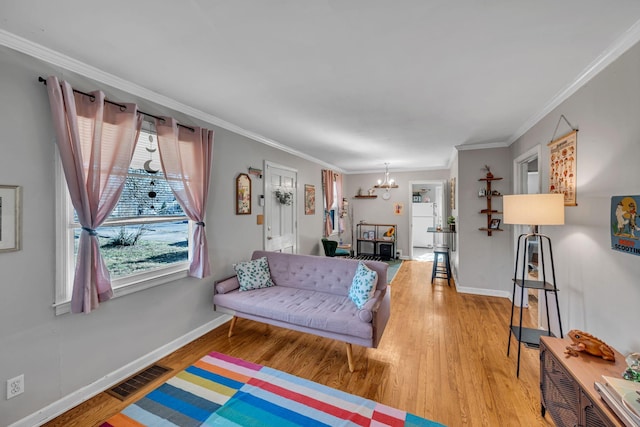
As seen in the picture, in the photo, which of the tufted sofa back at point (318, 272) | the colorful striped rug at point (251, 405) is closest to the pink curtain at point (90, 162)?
the colorful striped rug at point (251, 405)

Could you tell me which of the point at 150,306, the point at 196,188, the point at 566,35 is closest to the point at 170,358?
the point at 150,306

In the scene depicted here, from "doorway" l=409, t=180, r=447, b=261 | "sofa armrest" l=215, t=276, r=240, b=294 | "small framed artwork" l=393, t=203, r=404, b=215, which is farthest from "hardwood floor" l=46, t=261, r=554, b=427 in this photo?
"doorway" l=409, t=180, r=447, b=261

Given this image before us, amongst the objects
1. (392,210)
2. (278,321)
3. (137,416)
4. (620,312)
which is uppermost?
(392,210)

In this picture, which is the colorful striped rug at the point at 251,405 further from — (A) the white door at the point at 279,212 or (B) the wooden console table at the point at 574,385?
(A) the white door at the point at 279,212

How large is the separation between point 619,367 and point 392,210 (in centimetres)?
578

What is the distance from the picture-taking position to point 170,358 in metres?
2.54

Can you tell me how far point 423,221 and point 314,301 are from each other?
656cm

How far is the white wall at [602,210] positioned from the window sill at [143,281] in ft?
11.5

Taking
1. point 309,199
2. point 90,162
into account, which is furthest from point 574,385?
point 309,199

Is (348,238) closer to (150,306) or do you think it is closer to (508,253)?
(508,253)

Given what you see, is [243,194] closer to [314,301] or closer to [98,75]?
[314,301]

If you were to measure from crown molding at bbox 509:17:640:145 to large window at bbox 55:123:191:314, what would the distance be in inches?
138

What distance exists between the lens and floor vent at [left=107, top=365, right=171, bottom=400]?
2072mm

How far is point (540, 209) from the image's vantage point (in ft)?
7.14
